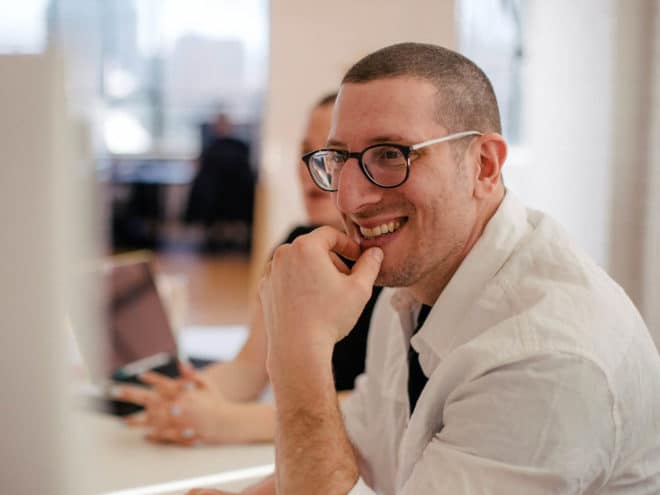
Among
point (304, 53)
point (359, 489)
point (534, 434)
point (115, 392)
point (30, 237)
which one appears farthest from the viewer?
point (304, 53)

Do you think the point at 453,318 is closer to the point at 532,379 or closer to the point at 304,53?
the point at 532,379

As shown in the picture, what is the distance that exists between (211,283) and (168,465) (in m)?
5.63

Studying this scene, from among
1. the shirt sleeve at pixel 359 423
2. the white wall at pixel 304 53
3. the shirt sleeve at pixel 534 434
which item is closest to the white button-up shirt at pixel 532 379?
the shirt sleeve at pixel 534 434

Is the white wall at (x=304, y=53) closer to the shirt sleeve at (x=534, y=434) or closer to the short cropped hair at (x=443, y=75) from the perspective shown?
the short cropped hair at (x=443, y=75)

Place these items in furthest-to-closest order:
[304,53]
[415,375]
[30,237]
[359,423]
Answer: [304,53], [359,423], [415,375], [30,237]

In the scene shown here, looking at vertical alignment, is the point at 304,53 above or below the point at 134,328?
above

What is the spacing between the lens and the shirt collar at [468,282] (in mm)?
1121

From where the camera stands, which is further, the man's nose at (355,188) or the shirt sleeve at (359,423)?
the shirt sleeve at (359,423)

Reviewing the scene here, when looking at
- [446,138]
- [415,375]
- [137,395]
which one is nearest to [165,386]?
[137,395]

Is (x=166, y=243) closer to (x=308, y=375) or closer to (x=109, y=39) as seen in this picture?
(x=109, y=39)

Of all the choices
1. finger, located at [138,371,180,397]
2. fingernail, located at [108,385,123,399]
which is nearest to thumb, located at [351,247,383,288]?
finger, located at [138,371,180,397]

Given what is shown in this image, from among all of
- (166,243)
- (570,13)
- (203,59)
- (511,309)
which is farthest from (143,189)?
(511,309)

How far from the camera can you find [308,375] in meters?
1.04

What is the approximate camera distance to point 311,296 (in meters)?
1.09
